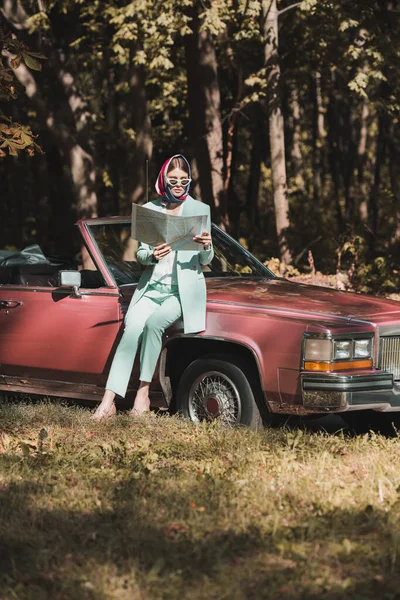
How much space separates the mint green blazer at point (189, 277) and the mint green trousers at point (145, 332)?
0.31 ft

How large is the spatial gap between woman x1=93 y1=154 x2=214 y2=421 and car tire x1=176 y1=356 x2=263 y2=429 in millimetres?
258

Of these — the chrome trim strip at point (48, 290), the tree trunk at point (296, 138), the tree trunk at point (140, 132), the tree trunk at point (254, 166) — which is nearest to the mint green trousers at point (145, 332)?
the chrome trim strip at point (48, 290)

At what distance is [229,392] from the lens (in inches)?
293

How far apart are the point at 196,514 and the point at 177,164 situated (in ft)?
10.5

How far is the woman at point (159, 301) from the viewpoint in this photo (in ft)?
24.8

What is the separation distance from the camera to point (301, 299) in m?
7.52

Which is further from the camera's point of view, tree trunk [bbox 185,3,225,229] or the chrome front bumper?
tree trunk [bbox 185,3,225,229]

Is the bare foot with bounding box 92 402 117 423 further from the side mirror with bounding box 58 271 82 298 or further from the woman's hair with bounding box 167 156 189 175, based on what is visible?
the woman's hair with bounding box 167 156 189 175

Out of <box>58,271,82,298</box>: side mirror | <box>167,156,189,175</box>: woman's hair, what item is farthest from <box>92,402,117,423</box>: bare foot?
<box>167,156,189,175</box>: woman's hair

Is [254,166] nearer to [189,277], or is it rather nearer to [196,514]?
[189,277]

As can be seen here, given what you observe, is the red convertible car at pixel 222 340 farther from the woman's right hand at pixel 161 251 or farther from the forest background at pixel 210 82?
the forest background at pixel 210 82

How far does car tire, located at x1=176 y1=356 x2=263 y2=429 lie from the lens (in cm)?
732

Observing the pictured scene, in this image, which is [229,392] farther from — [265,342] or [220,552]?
[220,552]

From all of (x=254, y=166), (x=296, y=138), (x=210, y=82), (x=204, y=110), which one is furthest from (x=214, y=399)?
(x=296, y=138)
